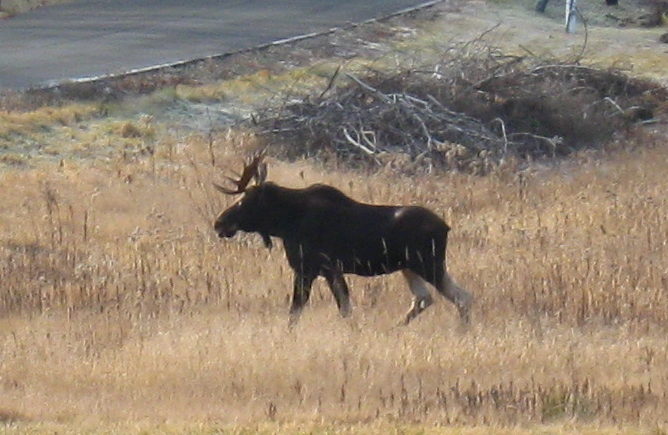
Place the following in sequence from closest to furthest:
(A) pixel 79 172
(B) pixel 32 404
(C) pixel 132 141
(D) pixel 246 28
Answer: (B) pixel 32 404 → (A) pixel 79 172 → (C) pixel 132 141 → (D) pixel 246 28

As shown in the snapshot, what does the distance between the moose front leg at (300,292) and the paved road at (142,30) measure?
39.7ft

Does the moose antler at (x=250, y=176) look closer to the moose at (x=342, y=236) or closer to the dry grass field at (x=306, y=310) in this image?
the moose at (x=342, y=236)

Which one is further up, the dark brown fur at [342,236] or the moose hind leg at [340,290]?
the dark brown fur at [342,236]

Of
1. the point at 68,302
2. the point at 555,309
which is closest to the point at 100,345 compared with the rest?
the point at 68,302

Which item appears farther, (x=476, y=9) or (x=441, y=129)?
(x=476, y=9)

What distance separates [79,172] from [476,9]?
1741 cm

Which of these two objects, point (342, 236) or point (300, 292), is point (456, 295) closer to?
point (342, 236)

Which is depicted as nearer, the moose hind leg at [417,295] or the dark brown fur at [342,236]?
the dark brown fur at [342,236]

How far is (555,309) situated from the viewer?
1244 centimetres

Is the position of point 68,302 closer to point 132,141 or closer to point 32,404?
point 32,404

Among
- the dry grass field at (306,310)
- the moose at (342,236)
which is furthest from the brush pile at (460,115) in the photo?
the moose at (342,236)

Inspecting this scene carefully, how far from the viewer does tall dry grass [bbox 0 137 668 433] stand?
9711mm

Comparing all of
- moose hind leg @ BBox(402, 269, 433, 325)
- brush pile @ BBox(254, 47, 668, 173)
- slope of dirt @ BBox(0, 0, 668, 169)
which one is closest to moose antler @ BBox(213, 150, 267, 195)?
moose hind leg @ BBox(402, 269, 433, 325)

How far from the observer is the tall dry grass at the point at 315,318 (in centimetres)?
971
